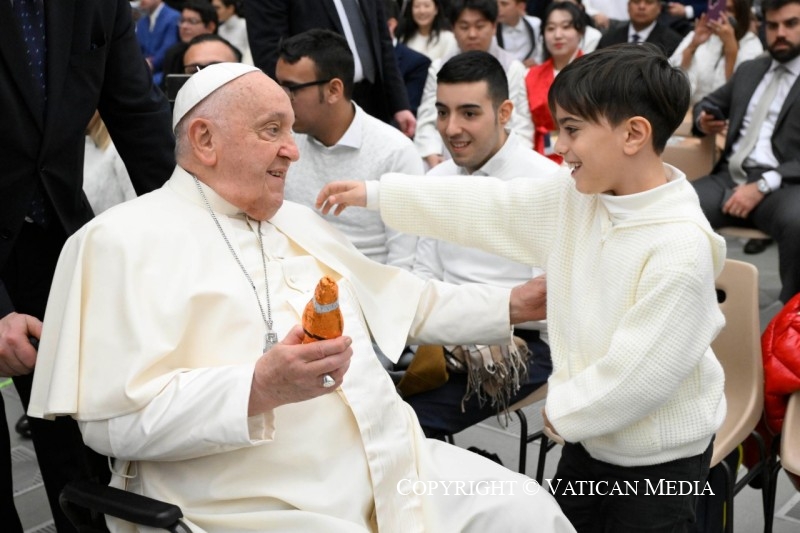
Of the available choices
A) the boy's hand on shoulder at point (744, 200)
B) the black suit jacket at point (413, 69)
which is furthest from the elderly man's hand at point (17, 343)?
the black suit jacket at point (413, 69)

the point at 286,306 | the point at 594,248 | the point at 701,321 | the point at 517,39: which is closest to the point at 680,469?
the point at 701,321

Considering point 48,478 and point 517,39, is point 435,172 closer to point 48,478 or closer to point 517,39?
point 48,478

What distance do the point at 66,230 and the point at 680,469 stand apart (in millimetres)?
1749

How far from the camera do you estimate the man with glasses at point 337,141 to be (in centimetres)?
359

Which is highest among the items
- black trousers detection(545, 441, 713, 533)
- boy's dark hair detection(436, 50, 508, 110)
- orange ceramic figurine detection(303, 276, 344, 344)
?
orange ceramic figurine detection(303, 276, 344, 344)

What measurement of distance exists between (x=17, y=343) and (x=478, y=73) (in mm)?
2005

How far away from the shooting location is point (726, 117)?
5.43m

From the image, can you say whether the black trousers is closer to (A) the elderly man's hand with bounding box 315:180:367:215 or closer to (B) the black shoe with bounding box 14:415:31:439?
(A) the elderly man's hand with bounding box 315:180:367:215

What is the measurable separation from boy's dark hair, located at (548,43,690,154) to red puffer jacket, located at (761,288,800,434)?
1017 millimetres

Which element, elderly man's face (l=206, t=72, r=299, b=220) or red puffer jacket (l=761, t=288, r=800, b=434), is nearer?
elderly man's face (l=206, t=72, r=299, b=220)

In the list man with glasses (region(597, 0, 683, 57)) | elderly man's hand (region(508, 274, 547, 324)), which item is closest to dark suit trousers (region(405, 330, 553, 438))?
elderly man's hand (region(508, 274, 547, 324))

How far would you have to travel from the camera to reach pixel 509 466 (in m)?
3.85

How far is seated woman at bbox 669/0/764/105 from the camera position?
6504 millimetres

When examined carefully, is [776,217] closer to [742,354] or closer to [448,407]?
[742,354]
